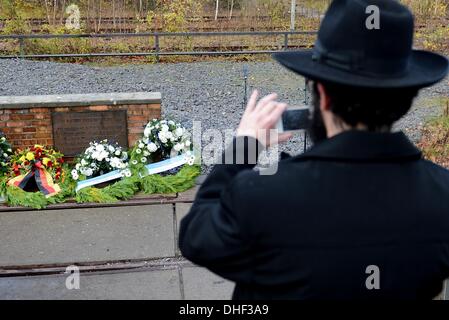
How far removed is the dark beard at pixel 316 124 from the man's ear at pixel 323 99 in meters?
0.02

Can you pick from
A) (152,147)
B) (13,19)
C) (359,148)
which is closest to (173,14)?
(13,19)

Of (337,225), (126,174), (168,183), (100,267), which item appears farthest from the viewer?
(126,174)

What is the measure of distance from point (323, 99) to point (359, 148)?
0.17 meters

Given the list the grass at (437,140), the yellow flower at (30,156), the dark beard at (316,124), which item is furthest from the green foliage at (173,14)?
the dark beard at (316,124)

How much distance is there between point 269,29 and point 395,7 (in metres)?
17.6

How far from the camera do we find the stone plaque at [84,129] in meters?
6.88

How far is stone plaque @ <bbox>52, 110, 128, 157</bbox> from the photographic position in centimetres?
688

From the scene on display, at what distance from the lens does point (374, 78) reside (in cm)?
145

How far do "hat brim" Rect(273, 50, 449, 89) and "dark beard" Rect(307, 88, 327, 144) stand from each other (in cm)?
8

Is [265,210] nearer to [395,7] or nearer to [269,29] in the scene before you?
[395,7]

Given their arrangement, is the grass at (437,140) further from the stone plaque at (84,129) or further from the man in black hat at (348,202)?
the man in black hat at (348,202)

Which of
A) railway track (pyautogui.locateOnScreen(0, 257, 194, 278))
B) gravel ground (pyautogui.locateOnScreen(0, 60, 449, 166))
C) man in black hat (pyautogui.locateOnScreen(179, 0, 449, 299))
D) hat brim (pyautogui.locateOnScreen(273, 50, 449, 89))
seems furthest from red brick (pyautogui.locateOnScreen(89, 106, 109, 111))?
man in black hat (pyautogui.locateOnScreen(179, 0, 449, 299))

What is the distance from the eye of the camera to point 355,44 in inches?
58.3

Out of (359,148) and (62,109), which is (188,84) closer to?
(62,109)
